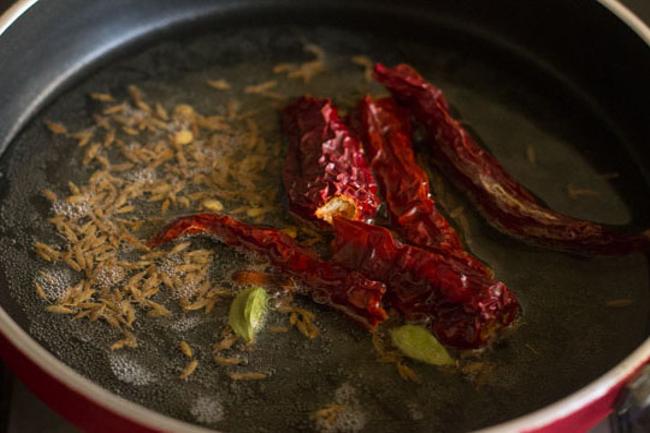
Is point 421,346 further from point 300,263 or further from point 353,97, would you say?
point 353,97

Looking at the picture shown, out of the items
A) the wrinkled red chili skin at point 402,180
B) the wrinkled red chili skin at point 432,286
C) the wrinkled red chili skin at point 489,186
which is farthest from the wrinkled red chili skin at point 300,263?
the wrinkled red chili skin at point 489,186

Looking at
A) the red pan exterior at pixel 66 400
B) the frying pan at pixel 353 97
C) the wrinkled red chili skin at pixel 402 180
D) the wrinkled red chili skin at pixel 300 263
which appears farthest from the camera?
the wrinkled red chili skin at pixel 402 180

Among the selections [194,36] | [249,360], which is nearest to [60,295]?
[249,360]

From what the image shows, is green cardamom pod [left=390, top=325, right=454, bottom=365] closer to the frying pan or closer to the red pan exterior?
the frying pan

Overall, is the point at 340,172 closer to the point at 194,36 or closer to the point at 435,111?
the point at 435,111

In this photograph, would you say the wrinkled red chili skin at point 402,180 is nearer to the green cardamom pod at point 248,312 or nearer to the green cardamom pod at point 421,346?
the green cardamom pod at point 421,346

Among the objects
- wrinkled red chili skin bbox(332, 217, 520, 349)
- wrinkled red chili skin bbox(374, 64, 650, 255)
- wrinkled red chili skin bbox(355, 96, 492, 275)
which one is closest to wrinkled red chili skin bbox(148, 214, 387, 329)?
wrinkled red chili skin bbox(332, 217, 520, 349)
